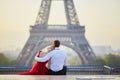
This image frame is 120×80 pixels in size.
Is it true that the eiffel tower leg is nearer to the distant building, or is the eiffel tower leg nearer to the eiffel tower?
the eiffel tower

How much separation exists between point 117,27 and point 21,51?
2009 millimetres

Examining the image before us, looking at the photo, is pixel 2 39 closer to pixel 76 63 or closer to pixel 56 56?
pixel 76 63

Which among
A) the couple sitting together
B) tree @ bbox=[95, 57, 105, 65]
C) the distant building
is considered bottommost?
tree @ bbox=[95, 57, 105, 65]

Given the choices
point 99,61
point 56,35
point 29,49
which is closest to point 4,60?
point 29,49

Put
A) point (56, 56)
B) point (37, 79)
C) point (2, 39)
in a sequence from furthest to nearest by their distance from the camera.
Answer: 1. point (2, 39)
2. point (56, 56)
3. point (37, 79)

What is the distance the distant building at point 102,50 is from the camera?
24.7ft

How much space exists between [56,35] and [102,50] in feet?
3.26

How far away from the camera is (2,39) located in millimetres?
7488

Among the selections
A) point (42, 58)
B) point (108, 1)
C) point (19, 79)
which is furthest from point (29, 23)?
point (19, 79)

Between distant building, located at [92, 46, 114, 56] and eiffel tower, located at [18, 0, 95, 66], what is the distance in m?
0.10

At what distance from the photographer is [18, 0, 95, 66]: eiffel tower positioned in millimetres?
7602

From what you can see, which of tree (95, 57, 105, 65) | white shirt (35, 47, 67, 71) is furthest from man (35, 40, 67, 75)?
tree (95, 57, 105, 65)

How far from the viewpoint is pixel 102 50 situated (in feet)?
24.6

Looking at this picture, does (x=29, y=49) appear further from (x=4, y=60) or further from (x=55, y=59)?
(x=55, y=59)
